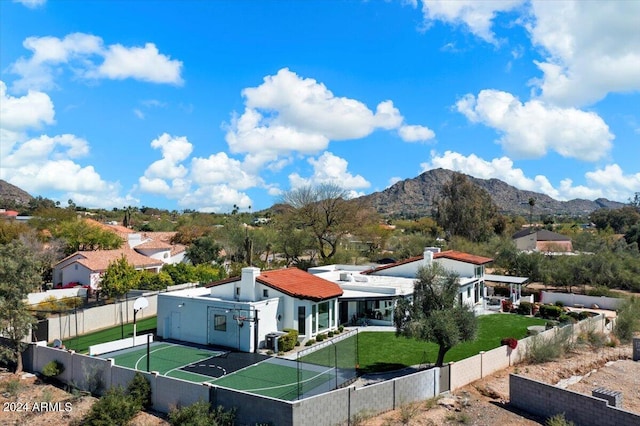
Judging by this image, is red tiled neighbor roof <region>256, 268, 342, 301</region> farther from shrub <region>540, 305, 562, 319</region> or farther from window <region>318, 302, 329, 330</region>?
shrub <region>540, 305, 562, 319</region>

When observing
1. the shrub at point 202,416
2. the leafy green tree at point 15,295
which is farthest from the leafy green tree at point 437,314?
the leafy green tree at point 15,295

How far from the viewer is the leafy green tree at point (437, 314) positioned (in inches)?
794

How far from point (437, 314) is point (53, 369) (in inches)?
635

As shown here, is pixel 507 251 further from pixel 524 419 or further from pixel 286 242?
pixel 524 419

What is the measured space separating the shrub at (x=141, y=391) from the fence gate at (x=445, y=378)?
1074 centimetres

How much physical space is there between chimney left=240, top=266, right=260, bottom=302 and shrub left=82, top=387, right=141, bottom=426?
9.88 m

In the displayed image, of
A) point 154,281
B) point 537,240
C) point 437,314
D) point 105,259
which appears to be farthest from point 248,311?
point 537,240

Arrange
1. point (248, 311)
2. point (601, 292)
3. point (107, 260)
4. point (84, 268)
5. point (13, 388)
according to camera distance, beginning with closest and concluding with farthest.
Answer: point (13, 388)
point (248, 311)
point (84, 268)
point (107, 260)
point (601, 292)

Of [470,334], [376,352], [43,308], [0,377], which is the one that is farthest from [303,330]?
[43,308]

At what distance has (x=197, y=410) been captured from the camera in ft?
52.2

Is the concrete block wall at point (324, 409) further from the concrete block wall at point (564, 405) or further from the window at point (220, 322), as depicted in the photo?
the window at point (220, 322)

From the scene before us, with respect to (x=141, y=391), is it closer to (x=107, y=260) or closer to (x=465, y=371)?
(x=465, y=371)

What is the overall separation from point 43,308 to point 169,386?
17.6m

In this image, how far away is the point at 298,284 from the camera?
2811 cm
